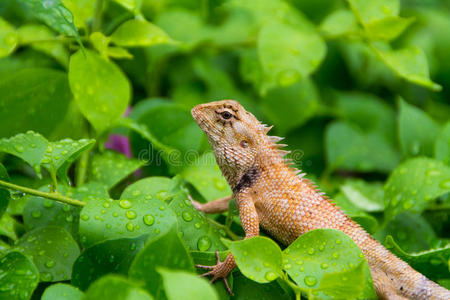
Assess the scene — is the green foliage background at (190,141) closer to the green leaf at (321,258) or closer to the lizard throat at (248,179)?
the green leaf at (321,258)

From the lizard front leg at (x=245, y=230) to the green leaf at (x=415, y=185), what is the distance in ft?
2.60

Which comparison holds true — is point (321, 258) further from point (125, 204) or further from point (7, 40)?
point (7, 40)

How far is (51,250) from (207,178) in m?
1.02

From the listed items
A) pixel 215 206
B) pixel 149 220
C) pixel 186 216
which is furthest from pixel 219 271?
pixel 215 206

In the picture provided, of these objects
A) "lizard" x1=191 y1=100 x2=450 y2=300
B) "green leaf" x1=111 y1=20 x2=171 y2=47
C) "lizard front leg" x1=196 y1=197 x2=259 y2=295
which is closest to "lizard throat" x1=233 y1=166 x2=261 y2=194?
"lizard" x1=191 y1=100 x2=450 y2=300

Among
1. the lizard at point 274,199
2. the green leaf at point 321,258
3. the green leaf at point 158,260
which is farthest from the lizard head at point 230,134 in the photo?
the green leaf at point 158,260

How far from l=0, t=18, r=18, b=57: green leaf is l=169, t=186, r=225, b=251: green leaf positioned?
113cm

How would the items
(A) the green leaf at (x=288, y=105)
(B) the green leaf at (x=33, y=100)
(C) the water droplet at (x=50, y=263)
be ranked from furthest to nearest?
1. (A) the green leaf at (x=288, y=105)
2. (B) the green leaf at (x=33, y=100)
3. (C) the water droplet at (x=50, y=263)

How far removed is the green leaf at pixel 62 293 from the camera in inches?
61.2

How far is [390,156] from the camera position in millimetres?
3877

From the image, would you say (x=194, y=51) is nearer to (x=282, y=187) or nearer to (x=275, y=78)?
(x=275, y=78)

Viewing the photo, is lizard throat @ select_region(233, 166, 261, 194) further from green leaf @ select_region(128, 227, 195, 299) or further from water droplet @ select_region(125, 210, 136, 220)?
green leaf @ select_region(128, 227, 195, 299)

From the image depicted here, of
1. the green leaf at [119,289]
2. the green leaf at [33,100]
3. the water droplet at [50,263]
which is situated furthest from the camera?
the green leaf at [33,100]

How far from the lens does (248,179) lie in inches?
107
